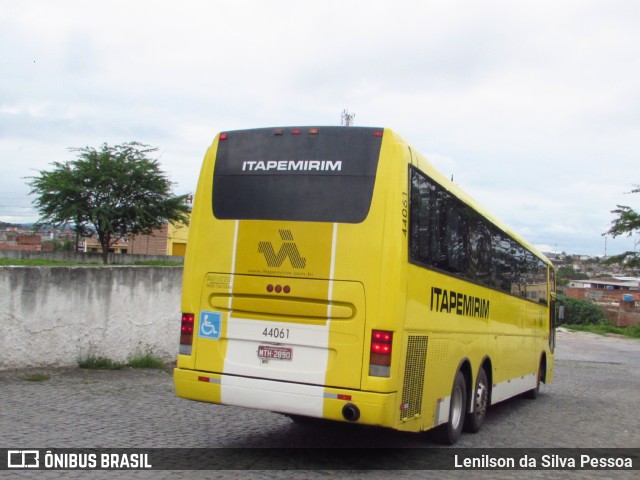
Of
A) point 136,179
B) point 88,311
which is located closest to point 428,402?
point 88,311

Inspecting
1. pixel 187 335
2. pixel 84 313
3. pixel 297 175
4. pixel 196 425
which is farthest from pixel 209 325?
pixel 84 313

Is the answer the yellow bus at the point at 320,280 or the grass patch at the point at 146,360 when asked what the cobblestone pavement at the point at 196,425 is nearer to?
the grass patch at the point at 146,360

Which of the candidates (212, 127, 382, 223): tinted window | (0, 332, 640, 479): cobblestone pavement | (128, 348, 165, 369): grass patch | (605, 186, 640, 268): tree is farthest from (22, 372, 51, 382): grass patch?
(605, 186, 640, 268): tree

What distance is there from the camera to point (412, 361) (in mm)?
7449

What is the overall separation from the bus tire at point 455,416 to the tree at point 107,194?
82.1ft

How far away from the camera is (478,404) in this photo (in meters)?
10.1

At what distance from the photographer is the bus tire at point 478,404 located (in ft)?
32.5

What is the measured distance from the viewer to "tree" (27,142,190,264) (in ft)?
107

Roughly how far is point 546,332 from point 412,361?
926 cm

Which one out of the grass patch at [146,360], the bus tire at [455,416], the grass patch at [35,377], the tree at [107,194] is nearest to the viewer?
the bus tire at [455,416]

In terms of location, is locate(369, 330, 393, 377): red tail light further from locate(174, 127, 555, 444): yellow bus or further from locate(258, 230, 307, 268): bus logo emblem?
locate(258, 230, 307, 268): bus logo emblem

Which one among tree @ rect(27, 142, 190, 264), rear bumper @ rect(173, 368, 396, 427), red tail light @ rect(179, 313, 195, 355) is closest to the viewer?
rear bumper @ rect(173, 368, 396, 427)

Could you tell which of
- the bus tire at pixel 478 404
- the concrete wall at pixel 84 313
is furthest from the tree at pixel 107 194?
the bus tire at pixel 478 404

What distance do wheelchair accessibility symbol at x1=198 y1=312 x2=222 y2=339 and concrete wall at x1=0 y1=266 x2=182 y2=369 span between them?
5198mm
